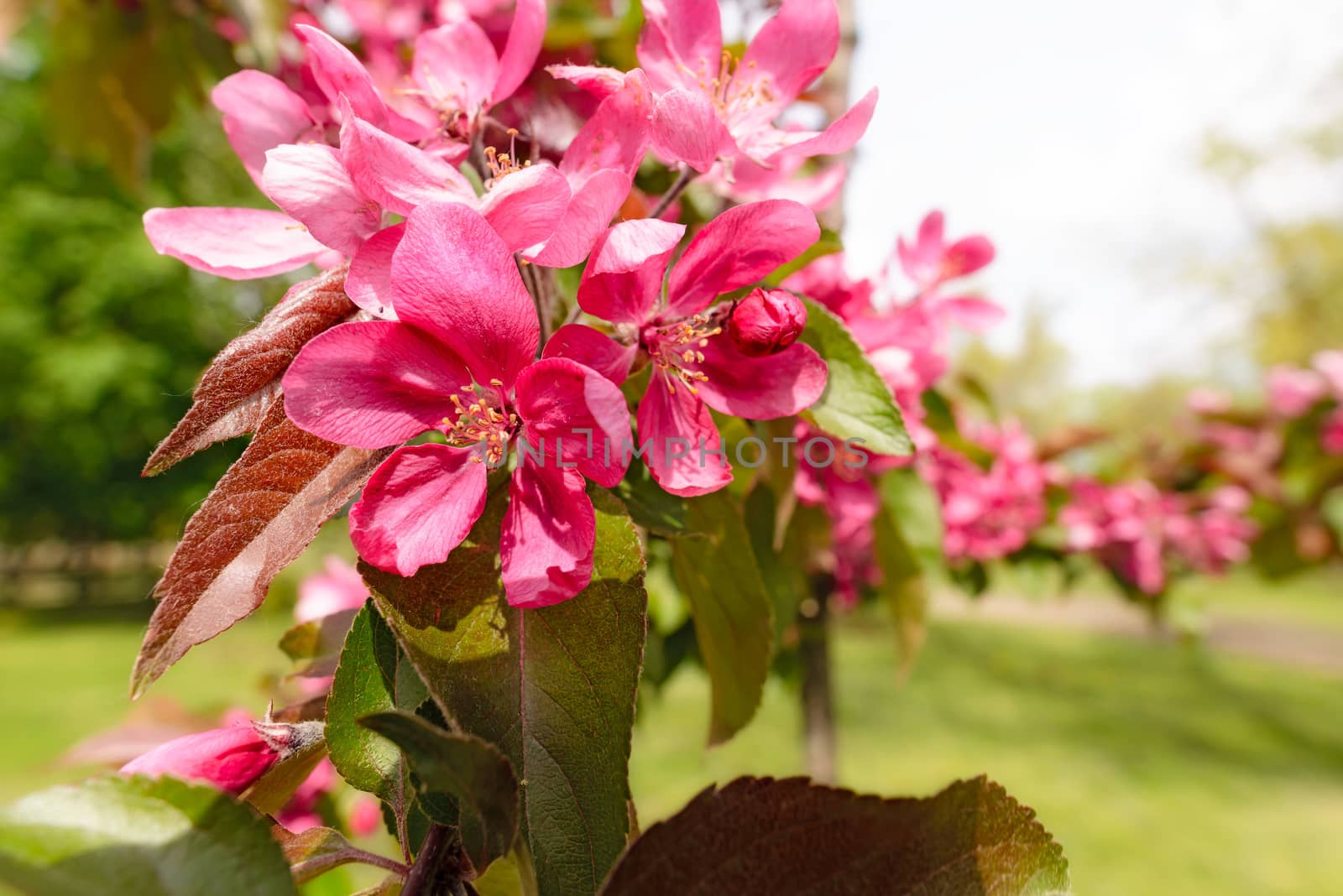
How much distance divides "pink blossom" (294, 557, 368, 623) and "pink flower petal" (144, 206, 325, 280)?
586mm

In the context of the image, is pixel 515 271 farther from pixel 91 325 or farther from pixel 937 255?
pixel 91 325

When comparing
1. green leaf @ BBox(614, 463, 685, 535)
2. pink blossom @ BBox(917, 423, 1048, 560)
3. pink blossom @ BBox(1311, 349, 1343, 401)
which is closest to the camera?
green leaf @ BBox(614, 463, 685, 535)

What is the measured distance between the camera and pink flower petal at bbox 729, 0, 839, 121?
65 centimetres

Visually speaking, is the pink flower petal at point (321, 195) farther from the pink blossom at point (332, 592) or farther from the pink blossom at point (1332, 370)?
the pink blossom at point (1332, 370)

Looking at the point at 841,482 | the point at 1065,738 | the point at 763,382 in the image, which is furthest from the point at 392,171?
the point at 1065,738

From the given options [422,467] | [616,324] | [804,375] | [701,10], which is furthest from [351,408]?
[701,10]

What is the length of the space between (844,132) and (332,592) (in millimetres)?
923

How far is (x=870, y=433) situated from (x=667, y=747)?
6.77 m

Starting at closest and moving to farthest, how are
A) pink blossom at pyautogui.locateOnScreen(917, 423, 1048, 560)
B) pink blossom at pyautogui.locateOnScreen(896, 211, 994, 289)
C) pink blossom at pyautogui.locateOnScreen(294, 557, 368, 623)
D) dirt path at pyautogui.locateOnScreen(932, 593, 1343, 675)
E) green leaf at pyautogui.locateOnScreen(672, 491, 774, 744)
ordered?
1. green leaf at pyautogui.locateOnScreen(672, 491, 774, 744)
2. pink blossom at pyautogui.locateOnScreen(896, 211, 994, 289)
3. pink blossom at pyautogui.locateOnScreen(294, 557, 368, 623)
4. pink blossom at pyautogui.locateOnScreen(917, 423, 1048, 560)
5. dirt path at pyautogui.locateOnScreen(932, 593, 1343, 675)

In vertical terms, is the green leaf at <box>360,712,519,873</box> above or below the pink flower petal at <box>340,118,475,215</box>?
below

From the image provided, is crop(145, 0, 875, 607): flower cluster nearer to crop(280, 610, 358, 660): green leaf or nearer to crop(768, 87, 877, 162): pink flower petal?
crop(768, 87, 877, 162): pink flower petal

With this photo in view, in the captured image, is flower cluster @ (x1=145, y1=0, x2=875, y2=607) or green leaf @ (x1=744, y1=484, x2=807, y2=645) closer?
flower cluster @ (x1=145, y1=0, x2=875, y2=607)

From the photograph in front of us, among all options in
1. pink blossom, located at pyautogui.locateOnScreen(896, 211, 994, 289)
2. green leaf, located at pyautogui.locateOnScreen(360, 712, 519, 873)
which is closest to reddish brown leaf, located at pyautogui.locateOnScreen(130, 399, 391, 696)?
green leaf, located at pyautogui.locateOnScreen(360, 712, 519, 873)

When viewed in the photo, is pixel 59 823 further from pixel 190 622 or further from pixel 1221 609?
pixel 1221 609
